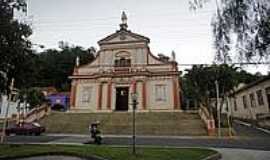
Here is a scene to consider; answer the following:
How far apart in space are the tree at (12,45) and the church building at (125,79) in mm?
19285

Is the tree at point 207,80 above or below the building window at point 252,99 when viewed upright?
Result: above

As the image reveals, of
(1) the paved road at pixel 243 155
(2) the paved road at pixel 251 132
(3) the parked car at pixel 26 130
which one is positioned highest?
(3) the parked car at pixel 26 130

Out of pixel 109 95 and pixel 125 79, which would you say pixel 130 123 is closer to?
pixel 109 95

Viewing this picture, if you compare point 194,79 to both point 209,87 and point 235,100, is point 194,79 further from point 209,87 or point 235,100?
point 235,100

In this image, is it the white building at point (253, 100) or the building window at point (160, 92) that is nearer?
the white building at point (253, 100)

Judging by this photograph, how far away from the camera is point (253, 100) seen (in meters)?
30.8

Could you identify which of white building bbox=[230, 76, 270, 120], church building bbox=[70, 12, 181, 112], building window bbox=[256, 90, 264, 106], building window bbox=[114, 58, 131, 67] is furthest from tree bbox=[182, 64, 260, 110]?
building window bbox=[114, 58, 131, 67]

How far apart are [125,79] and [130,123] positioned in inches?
381

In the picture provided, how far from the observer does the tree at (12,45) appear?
34.2ft

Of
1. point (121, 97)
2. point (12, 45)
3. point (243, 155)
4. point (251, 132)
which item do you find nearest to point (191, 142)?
point (243, 155)

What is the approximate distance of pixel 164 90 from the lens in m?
31.8

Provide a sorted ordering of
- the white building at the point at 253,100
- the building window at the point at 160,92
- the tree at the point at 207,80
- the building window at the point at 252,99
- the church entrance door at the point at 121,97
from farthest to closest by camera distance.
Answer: the church entrance door at the point at 121,97, the building window at the point at 160,92, the building window at the point at 252,99, the white building at the point at 253,100, the tree at the point at 207,80

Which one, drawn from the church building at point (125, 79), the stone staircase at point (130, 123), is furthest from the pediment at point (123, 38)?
the stone staircase at point (130, 123)

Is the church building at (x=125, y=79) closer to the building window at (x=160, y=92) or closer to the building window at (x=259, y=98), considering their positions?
the building window at (x=160, y=92)
